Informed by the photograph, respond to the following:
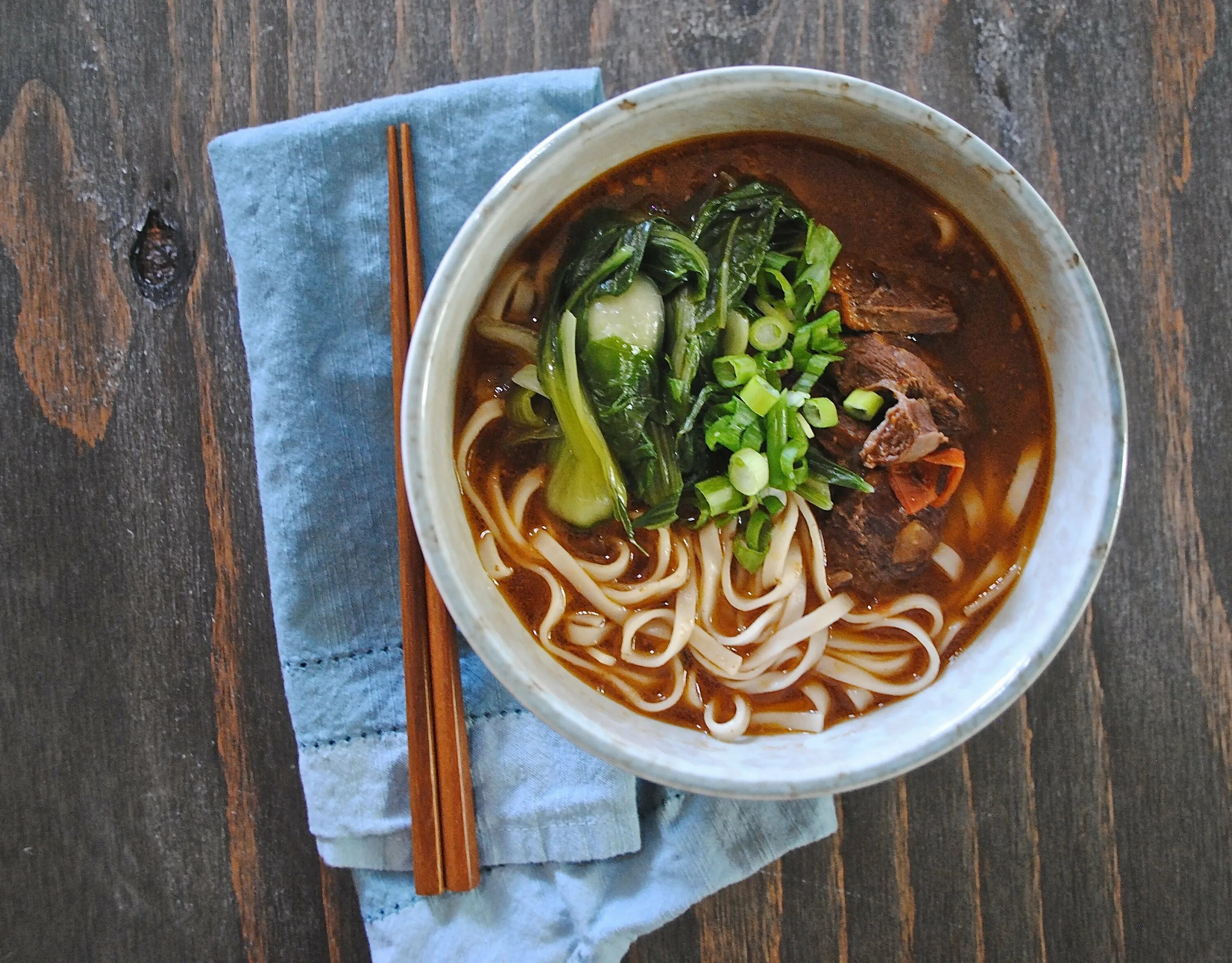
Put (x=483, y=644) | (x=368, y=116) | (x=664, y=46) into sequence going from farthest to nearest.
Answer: (x=664, y=46) → (x=368, y=116) → (x=483, y=644)

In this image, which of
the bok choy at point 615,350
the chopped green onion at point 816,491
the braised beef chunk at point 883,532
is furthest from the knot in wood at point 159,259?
the braised beef chunk at point 883,532

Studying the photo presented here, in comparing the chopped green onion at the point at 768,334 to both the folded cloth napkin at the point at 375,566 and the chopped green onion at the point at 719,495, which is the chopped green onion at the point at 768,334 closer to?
the chopped green onion at the point at 719,495

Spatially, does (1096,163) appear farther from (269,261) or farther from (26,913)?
(26,913)

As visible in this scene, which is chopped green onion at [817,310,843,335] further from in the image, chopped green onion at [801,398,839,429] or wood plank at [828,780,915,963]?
wood plank at [828,780,915,963]

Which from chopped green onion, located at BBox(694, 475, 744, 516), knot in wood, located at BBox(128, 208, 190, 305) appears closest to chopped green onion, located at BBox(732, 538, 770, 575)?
chopped green onion, located at BBox(694, 475, 744, 516)

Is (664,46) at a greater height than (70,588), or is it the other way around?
(664,46)

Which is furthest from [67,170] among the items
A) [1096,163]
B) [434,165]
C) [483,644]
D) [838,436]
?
[1096,163]

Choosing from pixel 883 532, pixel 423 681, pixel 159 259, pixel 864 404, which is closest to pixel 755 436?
pixel 864 404
